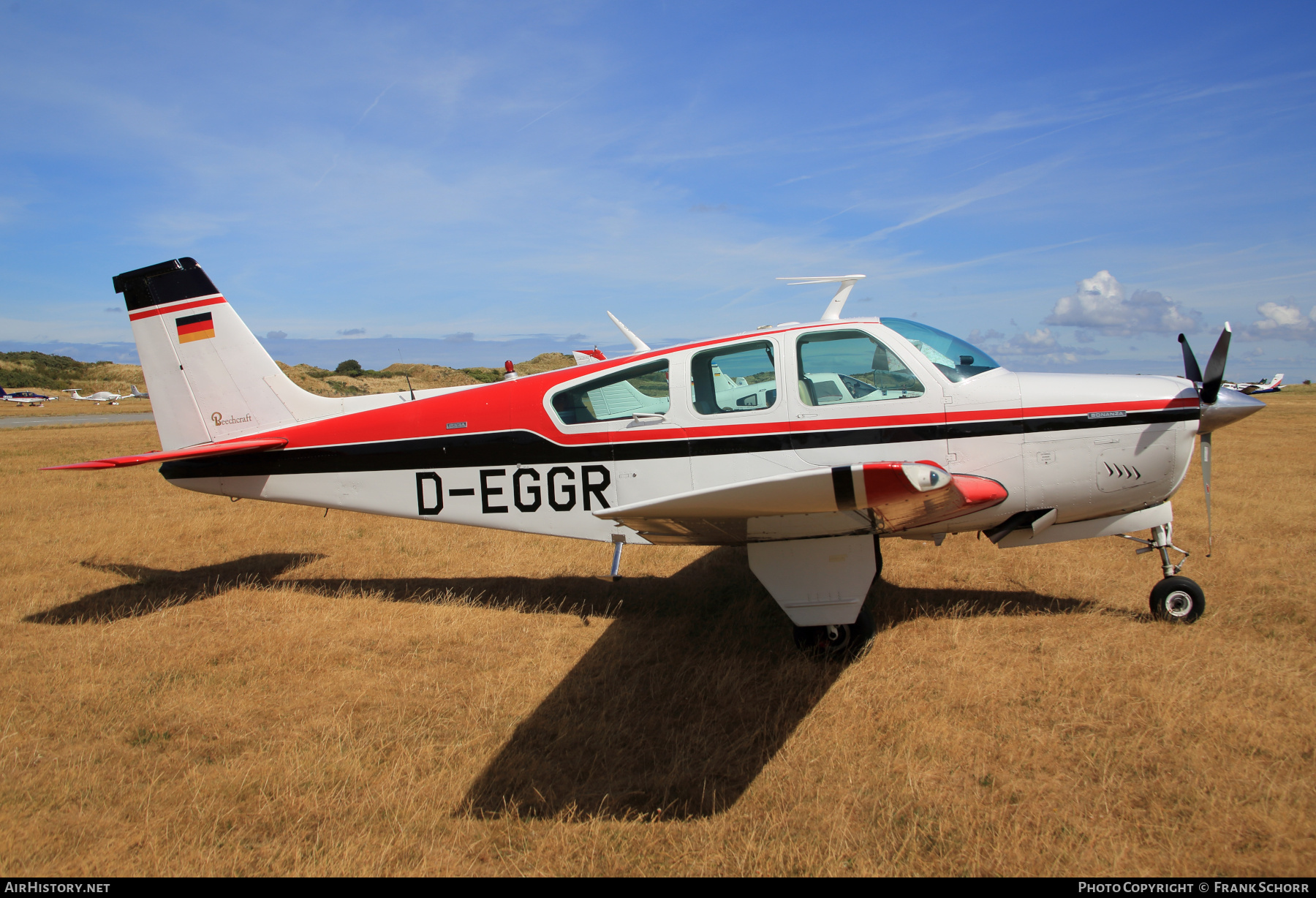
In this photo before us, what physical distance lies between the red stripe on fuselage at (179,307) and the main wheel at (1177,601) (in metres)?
9.08

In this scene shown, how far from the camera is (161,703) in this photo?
4668mm

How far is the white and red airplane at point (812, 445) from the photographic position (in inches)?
190

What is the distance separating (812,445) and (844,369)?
64 centimetres

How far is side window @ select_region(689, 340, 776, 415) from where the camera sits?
5.14 m

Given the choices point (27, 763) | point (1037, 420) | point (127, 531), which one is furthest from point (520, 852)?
point (127, 531)

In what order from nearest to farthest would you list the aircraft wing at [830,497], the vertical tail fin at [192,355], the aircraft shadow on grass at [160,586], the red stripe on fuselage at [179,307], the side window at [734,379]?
the aircraft wing at [830,497]
the side window at [734,379]
the aircraft shadow on grass at [160,586]
the vertical tail fin at [192,355]
the red stripe on fuselage at [179,307]

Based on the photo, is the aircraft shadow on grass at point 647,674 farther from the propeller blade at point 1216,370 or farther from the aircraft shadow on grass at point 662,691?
the propeller blade at point 1216,370

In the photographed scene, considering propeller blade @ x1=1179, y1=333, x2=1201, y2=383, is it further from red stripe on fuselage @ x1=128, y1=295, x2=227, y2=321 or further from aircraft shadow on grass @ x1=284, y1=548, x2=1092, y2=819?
red stripe on fuselage @ x1=128, y1=295, x2=227, y2=321

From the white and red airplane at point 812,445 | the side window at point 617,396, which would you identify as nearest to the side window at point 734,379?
the white and red airplane at point 812,445

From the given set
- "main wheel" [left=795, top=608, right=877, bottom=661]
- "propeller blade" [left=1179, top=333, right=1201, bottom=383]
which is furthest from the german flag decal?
"propeller blade" [left=1179, top=333, right=1201, bottom=383]

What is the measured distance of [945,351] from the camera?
5125 millimetres

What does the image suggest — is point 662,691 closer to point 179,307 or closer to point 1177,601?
point 1177,601
